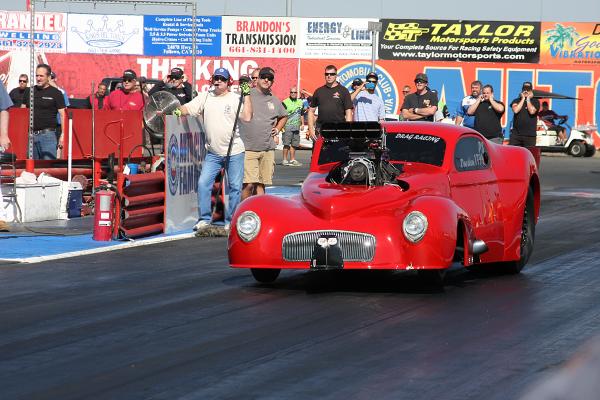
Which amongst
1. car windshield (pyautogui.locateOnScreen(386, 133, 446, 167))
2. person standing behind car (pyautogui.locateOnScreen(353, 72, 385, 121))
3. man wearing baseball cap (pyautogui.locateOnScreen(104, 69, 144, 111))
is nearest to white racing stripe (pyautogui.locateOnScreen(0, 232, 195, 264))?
car windshield (pyautogui.locateOnScreen(386, 133, 446, 167))

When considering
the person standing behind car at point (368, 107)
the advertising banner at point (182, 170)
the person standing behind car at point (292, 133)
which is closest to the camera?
the advertising banner at point (182, 170)

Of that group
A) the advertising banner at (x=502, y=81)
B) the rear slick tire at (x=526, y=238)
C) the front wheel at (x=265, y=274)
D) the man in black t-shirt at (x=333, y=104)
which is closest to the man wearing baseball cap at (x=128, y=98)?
the man in black t-shirt at (x=333, y=104)

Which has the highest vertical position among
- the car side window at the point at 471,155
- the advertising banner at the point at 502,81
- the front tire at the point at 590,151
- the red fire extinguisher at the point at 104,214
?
the advertising banner at the point at 502,81

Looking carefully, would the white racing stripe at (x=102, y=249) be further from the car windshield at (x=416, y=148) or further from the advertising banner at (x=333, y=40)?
the advertising banner at (x=333, y=40)

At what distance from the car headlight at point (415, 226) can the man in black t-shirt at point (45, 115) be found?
378 inches

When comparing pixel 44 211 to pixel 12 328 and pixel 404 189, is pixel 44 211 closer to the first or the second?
pixel 404 189

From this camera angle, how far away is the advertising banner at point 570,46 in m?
41.7

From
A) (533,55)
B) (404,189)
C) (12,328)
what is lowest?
(12,328)

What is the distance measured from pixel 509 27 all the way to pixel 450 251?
110ft

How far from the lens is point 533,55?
4166cm

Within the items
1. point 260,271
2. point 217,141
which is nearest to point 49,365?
point 260,271

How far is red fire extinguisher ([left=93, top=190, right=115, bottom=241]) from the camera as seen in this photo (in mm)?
13555

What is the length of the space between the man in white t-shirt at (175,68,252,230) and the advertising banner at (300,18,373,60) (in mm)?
27631

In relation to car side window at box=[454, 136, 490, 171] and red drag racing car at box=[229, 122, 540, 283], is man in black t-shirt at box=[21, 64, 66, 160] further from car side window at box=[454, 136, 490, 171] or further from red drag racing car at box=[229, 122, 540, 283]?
car side window at box=[454, 136, 490, 171]
